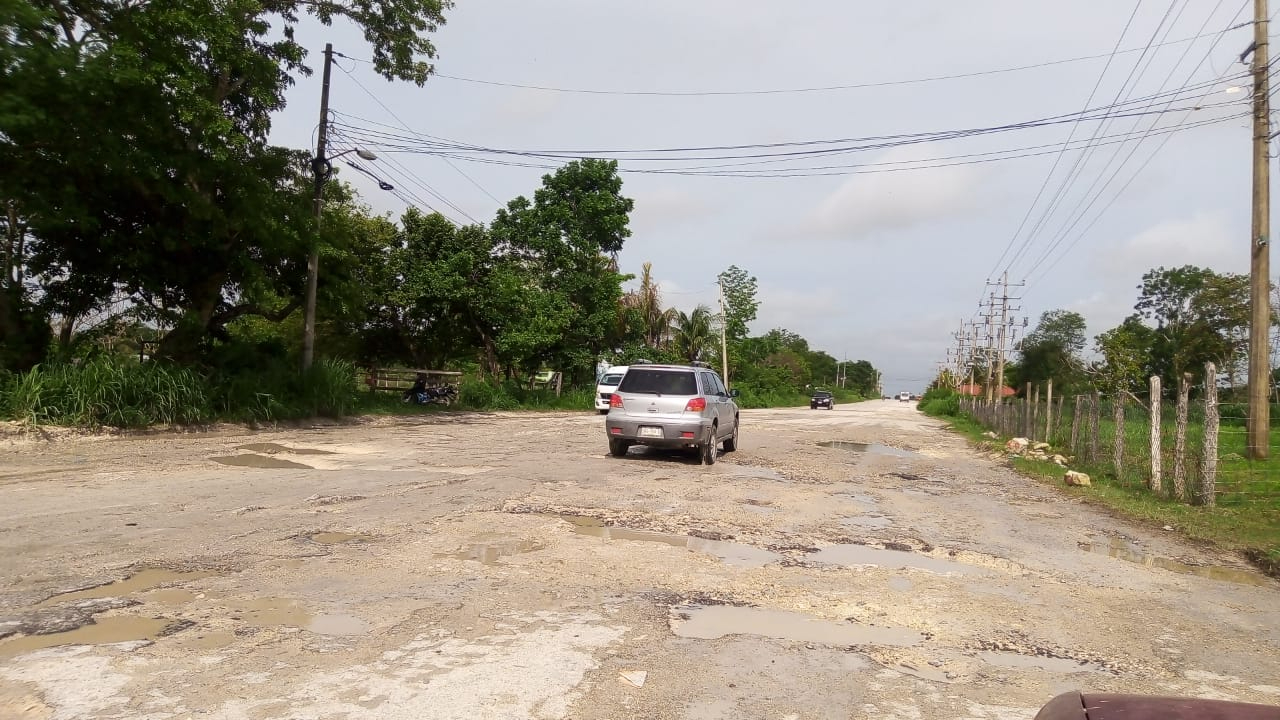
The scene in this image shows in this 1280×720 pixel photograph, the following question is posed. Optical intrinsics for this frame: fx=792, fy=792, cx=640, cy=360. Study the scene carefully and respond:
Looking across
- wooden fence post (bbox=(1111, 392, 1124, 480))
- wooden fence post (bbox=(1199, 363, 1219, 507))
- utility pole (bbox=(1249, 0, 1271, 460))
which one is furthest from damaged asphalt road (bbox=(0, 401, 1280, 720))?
utility pole (bbox=(1249, 0, 1271, 460))

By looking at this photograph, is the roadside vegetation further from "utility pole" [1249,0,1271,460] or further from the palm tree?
the palm tree

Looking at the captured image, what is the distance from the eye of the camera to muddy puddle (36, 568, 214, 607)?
4.97 metres

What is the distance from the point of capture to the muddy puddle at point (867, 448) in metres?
19.0

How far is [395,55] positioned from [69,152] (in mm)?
8437

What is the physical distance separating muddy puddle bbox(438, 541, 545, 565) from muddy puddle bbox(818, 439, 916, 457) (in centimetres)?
1332

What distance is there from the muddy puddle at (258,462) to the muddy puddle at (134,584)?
5.95 metres

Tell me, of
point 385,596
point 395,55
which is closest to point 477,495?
point 385,596

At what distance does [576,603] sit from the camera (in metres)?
5.21

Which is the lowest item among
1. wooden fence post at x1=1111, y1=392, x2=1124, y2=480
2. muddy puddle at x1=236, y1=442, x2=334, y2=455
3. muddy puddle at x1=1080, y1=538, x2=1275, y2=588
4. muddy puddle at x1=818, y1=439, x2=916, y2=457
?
muddy puddle at x1=1080, y1=538, x2=1275, y2=588

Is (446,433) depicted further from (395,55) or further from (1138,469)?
(1138,469)

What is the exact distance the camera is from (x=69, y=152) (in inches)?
556

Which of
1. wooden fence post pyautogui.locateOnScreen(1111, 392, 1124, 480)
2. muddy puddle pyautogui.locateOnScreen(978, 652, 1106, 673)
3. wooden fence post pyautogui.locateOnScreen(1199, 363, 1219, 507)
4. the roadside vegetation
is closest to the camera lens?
muddy puddle pyautogui.locateOnScreen(978, 652, 1106, 673)

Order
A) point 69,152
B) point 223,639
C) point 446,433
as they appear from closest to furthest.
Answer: point 223,639, point 69,152, point 446,433

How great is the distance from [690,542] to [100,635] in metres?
4.52
